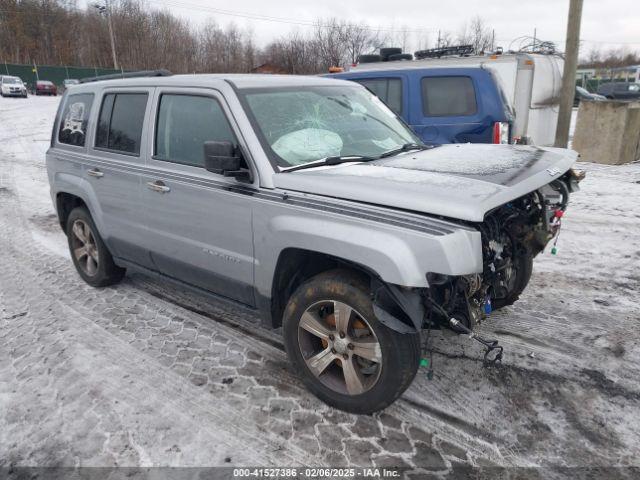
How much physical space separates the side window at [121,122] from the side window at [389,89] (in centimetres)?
424

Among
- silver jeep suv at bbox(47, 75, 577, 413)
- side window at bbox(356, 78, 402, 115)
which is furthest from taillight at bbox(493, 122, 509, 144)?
silver jeep suv at bbox(47, 75, 577, 413)

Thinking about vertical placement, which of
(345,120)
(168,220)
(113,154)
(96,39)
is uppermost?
(96,39)

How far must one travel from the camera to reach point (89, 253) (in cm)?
493

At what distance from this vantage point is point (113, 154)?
4.19 metres

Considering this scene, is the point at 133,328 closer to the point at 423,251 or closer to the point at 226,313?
the point at 226,313

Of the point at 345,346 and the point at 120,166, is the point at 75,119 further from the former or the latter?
the point at 345,346

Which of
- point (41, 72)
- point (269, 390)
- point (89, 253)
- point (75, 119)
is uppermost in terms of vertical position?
point (41, 72)

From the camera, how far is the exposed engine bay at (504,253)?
9.12 ft

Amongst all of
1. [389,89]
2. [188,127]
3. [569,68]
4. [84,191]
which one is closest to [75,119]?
[84,191]

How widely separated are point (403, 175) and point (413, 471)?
5.38 feet

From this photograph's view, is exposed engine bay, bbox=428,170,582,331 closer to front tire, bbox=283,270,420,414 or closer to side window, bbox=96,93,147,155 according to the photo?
front tire, bbox=283,270,420,414

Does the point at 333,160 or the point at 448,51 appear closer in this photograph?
the point at 333,160

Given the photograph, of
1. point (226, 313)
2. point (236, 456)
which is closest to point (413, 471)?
point (236, 456)

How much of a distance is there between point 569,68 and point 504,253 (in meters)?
8.31
